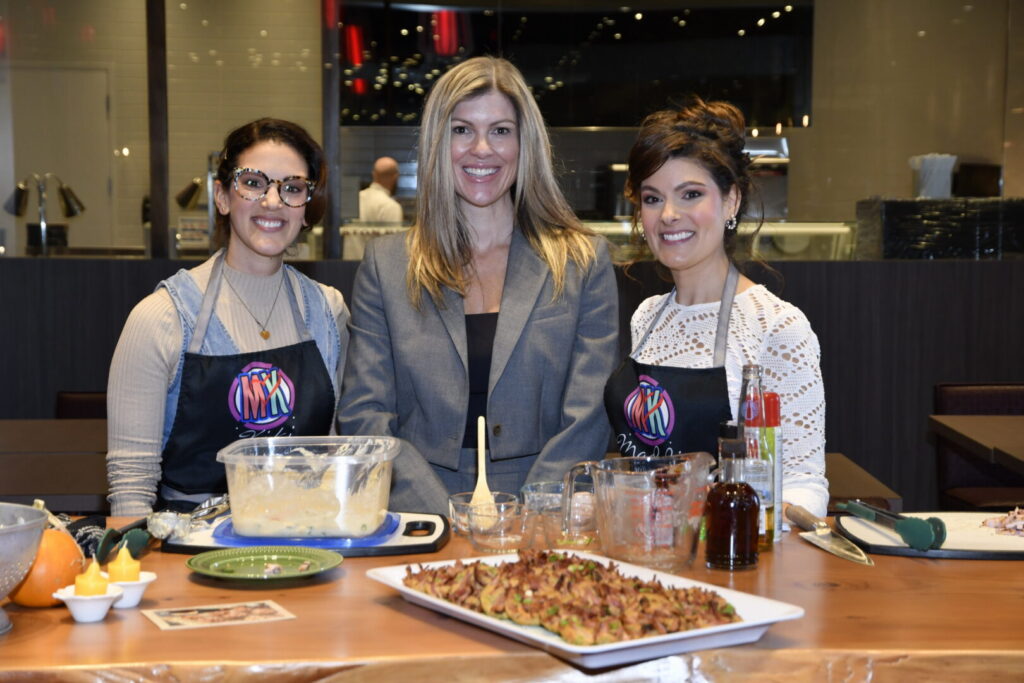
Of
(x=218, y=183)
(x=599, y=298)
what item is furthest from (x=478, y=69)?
(x=218, y=183)

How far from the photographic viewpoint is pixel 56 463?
3.04 meters

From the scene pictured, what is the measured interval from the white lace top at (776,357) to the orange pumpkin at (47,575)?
1133mm

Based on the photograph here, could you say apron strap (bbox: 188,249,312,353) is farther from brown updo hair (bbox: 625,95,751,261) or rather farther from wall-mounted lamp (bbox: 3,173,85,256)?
wall-mounted lamp (bbox: 3,173,85,256)

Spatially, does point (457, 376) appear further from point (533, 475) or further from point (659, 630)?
point (659, 630)

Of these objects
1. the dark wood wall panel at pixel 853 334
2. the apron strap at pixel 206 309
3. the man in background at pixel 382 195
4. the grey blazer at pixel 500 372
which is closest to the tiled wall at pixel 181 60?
the man in background at pixel 382 195

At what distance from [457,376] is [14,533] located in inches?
43.6

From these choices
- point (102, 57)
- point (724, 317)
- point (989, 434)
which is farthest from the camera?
point (102, 57)

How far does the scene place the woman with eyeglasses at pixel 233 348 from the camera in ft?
7.50

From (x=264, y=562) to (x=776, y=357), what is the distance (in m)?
1.03

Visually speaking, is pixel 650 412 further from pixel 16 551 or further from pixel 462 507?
pixel 16 551

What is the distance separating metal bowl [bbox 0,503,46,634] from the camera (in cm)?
126

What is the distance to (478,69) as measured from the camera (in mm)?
2336

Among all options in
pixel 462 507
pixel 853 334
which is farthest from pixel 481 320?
pixel 853 334

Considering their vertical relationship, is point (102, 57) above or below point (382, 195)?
above
